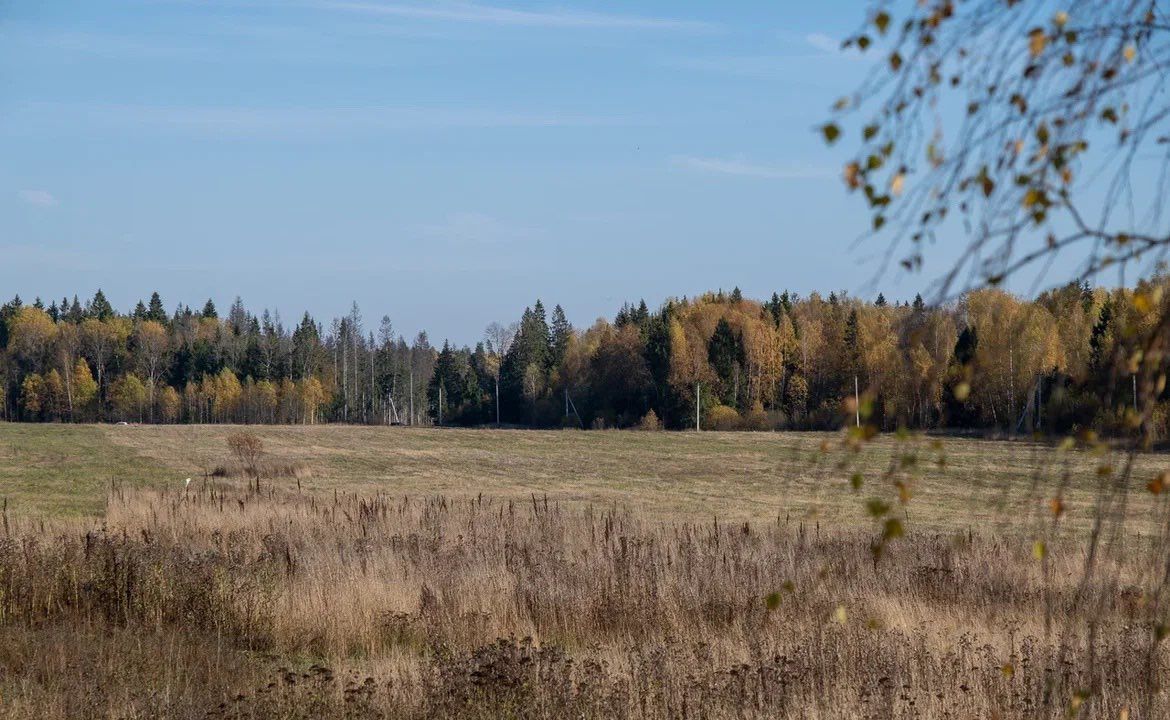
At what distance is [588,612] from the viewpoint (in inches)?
399

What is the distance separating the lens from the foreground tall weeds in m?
6.77

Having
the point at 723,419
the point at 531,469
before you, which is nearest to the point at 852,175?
the point at 531,469

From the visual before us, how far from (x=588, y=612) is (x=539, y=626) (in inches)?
18.2

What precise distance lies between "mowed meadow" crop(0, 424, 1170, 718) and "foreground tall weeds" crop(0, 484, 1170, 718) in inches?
1.3

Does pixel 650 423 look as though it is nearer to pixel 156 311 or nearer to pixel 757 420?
pixel 757 420

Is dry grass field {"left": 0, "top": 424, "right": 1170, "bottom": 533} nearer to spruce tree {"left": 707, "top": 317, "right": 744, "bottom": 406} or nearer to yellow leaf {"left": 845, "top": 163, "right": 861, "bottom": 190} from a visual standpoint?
yellow leaf {"left": 845, "top": 163, "right": 861, "bottom": 190}

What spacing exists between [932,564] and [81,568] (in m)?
8.59

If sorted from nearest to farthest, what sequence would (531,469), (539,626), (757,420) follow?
(539,626) < (531,469) < (757,420)

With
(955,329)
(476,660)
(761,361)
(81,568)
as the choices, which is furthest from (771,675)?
(761,361)

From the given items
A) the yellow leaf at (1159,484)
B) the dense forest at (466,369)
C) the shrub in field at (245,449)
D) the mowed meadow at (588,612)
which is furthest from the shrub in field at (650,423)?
the yellow leaf at (1159,484)

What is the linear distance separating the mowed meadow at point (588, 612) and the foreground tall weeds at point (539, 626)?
3 centimetres

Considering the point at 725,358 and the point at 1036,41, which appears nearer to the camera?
the point at 1036,41

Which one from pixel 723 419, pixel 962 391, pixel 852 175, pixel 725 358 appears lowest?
pixel 723 419

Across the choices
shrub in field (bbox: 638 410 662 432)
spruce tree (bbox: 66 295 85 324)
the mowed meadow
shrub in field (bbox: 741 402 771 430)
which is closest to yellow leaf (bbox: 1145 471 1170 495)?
the mowed meadow
